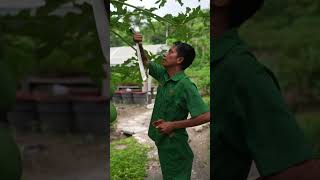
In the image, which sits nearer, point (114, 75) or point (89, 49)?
point (89, 49)

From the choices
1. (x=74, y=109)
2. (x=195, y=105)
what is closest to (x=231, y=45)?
(x=195, y=105)

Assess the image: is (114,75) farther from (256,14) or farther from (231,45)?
(256,14)

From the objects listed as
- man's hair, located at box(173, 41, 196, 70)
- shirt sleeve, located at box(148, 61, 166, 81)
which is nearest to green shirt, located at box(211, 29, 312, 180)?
man's hair, located at box(173, 41, 196, 70)

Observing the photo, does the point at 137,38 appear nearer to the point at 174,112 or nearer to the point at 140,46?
the point at 140,46

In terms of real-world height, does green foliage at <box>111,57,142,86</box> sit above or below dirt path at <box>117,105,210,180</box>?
above

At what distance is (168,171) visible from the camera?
1913 mm

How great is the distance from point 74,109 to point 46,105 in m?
0.12

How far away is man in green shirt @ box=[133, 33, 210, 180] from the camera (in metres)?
1.88

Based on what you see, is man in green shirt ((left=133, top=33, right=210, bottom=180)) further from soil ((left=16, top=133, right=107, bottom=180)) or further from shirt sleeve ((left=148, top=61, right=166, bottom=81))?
soil ((left=16, top=133, right=107, bottom=180))

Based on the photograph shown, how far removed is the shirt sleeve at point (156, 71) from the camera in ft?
6.32

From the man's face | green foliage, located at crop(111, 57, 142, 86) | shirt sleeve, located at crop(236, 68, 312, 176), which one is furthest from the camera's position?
green foliage, located at crop(111, 57, 142, 86)

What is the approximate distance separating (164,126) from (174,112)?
0.24ft

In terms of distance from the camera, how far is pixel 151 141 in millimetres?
1930

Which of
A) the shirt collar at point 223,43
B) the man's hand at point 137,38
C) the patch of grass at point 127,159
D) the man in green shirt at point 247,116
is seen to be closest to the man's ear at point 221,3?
the man in green shirt at point 247,116
